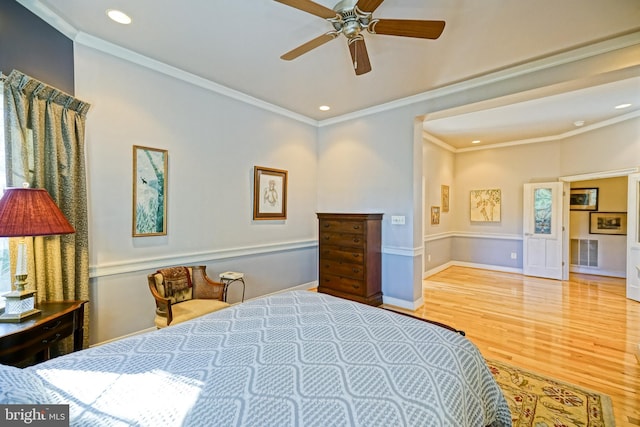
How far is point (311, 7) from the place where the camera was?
1.70 metres

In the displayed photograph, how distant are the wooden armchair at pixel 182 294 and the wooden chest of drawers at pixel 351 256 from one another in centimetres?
166

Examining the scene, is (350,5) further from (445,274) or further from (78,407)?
(445,274)

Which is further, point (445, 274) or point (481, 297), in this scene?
point (445, 274)

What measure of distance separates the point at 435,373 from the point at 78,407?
4.06ft

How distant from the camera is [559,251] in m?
5.33

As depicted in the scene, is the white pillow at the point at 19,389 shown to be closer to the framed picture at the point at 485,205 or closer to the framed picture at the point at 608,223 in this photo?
the framed picture at the point at 485,205

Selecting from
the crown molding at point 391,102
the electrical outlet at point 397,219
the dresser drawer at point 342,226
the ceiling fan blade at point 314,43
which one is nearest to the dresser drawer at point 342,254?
the dresser drawer at point 342,226

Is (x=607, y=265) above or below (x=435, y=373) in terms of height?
below

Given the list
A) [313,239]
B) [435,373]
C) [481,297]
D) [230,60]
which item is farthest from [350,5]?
[481,297]

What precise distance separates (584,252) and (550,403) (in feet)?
18.5

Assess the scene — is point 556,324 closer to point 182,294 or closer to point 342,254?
point 342,254

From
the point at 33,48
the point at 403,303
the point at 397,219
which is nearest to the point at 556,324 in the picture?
the point at 403,303

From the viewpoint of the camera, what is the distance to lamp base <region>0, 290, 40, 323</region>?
1635 mm

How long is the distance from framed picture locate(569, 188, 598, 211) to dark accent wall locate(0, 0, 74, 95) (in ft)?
27.6
